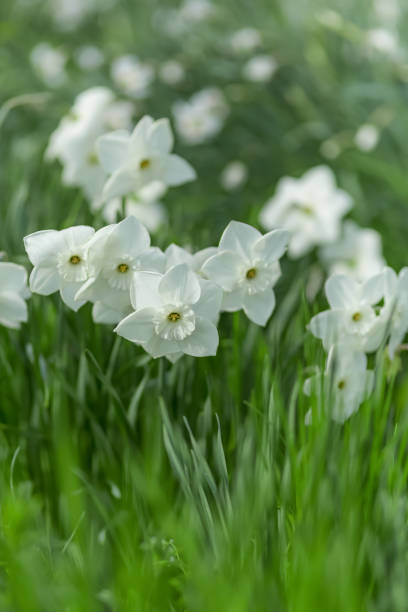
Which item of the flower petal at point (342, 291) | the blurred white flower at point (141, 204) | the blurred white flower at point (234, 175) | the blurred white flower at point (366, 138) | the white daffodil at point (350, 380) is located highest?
the blurred white flower at point (366, 138)

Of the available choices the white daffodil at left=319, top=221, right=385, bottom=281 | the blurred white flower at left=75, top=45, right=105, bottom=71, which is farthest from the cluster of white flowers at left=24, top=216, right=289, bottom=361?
the blurred white flower at left=75, top=45, right=105, bottom=71

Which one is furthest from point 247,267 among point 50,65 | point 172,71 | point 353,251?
point 50,65

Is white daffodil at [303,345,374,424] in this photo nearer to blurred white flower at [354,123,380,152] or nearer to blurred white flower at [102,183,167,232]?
blurred white flower at [102,183,167,232]

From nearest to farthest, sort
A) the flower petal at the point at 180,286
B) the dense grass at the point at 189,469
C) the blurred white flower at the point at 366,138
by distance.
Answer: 1. the dense grass at the point at 189,469
2. the flower petal at the point at 180,286
3. the blurred white flower at the point at 366,138

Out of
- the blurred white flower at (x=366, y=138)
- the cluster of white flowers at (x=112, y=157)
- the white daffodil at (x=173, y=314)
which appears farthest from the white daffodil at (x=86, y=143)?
the blurred white flower at (x=366, y=138)

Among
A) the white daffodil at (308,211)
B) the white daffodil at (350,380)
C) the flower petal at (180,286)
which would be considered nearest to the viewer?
the flower petal at (180,286)

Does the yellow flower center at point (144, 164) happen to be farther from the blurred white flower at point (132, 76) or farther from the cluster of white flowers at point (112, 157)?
the blurred white flower at point (132, 76)

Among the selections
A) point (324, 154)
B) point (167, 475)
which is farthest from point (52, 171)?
point (167, 475)

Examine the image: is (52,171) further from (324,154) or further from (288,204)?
(324,154)
